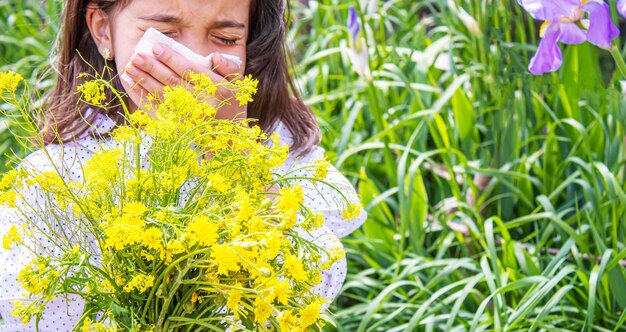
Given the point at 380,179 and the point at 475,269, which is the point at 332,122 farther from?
the point at 475,269

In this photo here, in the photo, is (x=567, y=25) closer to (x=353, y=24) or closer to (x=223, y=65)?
(x=223, y=65)

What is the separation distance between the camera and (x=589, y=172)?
6.70ft

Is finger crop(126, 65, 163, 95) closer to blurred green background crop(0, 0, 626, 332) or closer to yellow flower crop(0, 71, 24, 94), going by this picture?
Answer: yellow flower crop(0, 71, 24, 94)

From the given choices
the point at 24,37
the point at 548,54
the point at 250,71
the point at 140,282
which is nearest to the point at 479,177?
the point at 250,71

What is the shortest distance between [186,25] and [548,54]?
51cm

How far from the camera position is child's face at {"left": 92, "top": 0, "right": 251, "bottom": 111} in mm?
1343

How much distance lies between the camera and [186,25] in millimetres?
Result: 1351

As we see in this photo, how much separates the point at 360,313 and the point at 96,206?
1.17m

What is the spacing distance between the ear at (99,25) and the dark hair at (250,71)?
0.01 m

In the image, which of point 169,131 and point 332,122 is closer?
point 169,131

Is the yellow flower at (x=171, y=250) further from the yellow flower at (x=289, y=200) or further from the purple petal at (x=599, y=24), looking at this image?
the purple petal at (x=599, y=24)

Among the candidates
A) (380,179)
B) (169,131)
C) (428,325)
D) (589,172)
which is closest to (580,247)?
(589,172)

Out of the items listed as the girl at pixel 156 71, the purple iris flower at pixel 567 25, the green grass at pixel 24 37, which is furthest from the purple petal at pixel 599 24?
the green grass at pixel 24 37

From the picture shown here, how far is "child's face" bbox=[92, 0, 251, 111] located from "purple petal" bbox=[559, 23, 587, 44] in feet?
1.49
